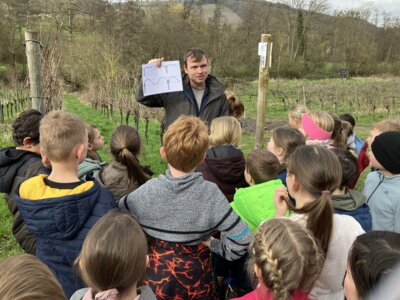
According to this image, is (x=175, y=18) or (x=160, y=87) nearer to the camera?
(x=160, y=87)

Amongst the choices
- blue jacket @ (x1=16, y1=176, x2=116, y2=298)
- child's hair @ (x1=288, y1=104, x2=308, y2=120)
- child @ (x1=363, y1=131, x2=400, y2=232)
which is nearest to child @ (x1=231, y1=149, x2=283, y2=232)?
child @ (x1=363, y1=131, x2=400, y2=232)

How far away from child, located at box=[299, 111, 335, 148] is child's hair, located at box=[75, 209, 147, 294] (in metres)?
2.69

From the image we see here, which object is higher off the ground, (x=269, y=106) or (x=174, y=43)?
(x=174, y=43)

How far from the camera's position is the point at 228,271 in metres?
2.89

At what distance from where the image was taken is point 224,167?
113 inches

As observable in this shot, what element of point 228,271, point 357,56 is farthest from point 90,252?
point 357,56

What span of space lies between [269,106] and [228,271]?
18.0 m

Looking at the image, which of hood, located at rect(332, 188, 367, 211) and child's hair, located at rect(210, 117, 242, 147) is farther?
child's hair, located at rect(210, 117, 242, 147)

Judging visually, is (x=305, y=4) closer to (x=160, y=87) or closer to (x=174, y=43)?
(x=174, y=43)

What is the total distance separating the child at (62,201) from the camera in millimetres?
1852

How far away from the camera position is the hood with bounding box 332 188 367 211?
2281mm

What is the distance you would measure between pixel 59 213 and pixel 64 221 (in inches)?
2.3

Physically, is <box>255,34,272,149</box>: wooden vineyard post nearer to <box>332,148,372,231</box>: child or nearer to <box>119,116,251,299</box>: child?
<box>332,148,372,231</box>: child

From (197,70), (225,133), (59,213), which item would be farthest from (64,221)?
(197,70)
